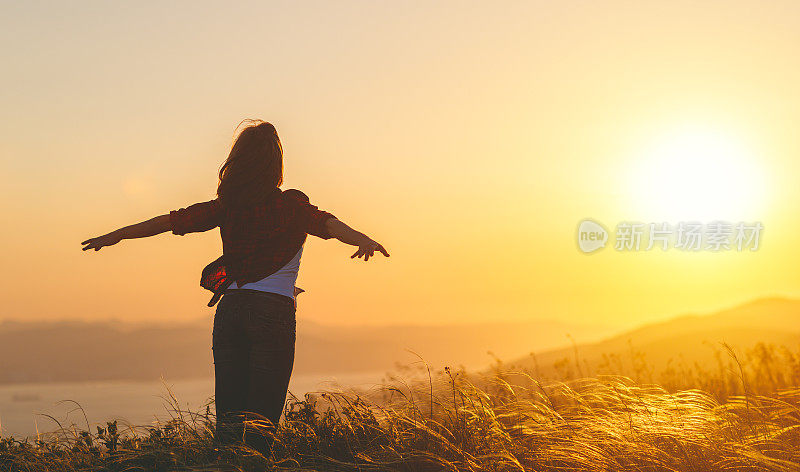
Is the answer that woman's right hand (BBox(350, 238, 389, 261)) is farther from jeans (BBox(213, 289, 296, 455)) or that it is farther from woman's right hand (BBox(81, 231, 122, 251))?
woman's right hand (BBox(81, 231, 122, 251))

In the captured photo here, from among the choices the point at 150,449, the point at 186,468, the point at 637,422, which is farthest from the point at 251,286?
the point at 637,422

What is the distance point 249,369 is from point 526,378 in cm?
273

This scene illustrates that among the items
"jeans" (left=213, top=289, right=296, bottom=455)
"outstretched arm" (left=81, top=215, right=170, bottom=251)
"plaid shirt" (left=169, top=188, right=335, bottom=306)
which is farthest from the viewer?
"outstretched arm" (left=81, top=215, right=170, bottom=251)

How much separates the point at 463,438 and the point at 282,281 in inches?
68.6

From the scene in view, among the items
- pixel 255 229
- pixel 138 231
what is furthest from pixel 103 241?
pixel 255 229

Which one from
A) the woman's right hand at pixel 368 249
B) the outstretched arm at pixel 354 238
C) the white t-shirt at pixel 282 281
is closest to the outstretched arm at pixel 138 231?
the white t-shirt at pixel 282 281

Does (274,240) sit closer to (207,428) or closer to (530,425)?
(207,428)

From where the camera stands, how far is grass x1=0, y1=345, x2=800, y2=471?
4.98m

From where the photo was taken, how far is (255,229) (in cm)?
486

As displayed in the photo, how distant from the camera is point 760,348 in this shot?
33.5 ft

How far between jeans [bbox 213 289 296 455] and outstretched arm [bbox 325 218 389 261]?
0.50m

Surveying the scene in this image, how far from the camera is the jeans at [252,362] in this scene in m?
4.69

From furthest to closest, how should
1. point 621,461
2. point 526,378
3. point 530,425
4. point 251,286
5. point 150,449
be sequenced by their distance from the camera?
point 526,378 < point 530,425 < point 150,449 < point 621,461 < point 251,286

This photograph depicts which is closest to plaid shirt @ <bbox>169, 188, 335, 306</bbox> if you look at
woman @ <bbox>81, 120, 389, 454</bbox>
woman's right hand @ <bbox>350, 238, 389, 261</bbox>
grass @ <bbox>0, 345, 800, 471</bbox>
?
woman @ <bbox>81, 120, 389, 454</bbox>
